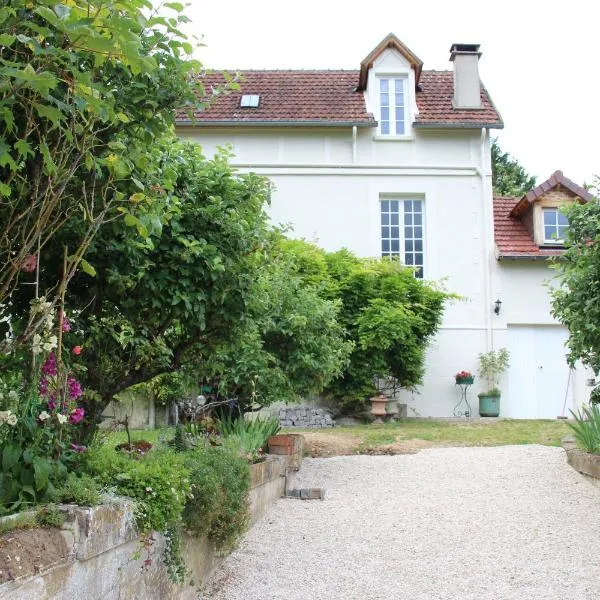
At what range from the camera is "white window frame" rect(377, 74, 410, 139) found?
54.5 ft

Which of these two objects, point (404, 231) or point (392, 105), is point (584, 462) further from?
point (392, 105)

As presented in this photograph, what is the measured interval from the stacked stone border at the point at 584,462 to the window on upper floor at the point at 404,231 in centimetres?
812

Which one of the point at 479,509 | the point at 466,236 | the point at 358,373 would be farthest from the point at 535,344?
the point at 479,509

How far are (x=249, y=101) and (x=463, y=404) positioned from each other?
8756 mm

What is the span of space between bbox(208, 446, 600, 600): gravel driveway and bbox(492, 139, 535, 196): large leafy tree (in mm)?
23597

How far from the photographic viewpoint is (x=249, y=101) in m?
16.7

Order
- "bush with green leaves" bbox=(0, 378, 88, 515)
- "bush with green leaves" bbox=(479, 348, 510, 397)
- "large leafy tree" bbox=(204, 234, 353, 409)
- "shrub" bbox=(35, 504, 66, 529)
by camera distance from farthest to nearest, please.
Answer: "bush with green leaves" bbox=(479, 348, 510, 397) < "large leafy tree" bbox=(204, 234, 353, 409) < "bush with green leaves" bbox=(0, 378, 88, 515) < "shrub" bbox=(35, 504, 66, 529)

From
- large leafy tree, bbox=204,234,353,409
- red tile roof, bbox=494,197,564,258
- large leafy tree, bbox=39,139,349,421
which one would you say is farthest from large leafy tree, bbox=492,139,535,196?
large leafy tree, bbox=39,139,349,421

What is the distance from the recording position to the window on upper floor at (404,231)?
1638 cm

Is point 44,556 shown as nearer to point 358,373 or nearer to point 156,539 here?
point 156,539

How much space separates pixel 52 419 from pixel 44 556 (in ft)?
2.68

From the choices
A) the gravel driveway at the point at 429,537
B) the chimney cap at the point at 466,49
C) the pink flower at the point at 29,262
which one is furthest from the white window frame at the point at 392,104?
the pink flower at the point at 29,262

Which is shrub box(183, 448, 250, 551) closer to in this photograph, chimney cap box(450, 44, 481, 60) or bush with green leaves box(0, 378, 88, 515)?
bush with green leaves box(0, 378, 88, 515)

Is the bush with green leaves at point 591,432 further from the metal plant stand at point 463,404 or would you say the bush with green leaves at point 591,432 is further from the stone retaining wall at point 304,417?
the metal plant stand at point 463,404
